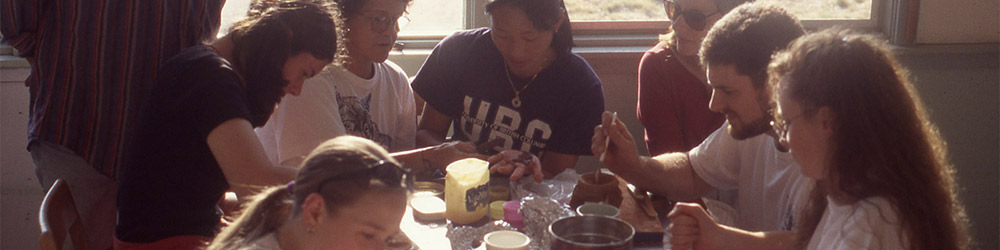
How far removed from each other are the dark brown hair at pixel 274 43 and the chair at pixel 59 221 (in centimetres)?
43

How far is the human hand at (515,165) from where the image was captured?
7.03 ft

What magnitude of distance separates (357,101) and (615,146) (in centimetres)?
A: 77

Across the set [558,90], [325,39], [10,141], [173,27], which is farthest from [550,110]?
[10,141]

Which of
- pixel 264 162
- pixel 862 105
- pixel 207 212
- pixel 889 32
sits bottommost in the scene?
pixel 889 32

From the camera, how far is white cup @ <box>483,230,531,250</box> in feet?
5.22

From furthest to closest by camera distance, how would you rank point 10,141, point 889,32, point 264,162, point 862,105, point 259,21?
1. point 889,32
2. point 10,141
3. point 259,21
4. point 264,162
5. point 862,105

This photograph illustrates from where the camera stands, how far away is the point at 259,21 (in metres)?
1.81

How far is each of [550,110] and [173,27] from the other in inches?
44.8

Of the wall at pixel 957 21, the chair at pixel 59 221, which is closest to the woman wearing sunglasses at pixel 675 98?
the wall at pixel 957 21

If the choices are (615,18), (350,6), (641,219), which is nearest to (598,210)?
(641,219)

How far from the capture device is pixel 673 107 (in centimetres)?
279

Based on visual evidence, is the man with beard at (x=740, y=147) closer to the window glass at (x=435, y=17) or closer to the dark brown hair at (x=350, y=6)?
the dark brown hair at (x=350, y=6)

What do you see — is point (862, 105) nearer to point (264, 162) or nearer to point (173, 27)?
point (264, 162)

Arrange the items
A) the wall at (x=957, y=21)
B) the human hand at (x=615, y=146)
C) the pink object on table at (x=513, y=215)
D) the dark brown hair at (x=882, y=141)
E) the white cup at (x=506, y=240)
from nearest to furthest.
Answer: the dark brown hair at (x=882, y=141)
the white cup at (x=506, y=240)
the pink object on table at (x=513, y=215)
the human hand at (x=615, y=146)
the wall at (x=957, y=21)
